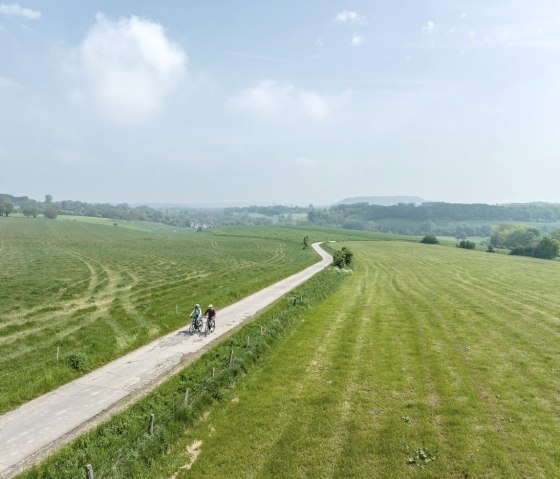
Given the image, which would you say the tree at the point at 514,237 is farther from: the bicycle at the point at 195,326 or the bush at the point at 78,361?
the bush at the point at 78,361

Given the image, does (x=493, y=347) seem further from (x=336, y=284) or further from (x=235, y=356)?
(x=336, y=284)

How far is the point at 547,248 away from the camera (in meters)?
113

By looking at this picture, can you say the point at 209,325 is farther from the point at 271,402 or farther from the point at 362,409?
the point at 362,409

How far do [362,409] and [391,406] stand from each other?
4.47 feet

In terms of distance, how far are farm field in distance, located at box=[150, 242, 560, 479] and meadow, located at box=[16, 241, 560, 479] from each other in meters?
0.06

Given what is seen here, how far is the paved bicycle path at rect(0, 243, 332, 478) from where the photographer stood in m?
13.4

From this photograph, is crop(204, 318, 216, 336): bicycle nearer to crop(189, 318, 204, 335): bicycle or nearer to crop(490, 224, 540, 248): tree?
crop(189, 318, 204, 335): bicycle

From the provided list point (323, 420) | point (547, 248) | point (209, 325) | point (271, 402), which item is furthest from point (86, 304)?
point (547, 248)

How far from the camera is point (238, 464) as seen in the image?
12.8 m

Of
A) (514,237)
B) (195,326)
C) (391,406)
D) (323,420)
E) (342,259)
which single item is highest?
(514,237)

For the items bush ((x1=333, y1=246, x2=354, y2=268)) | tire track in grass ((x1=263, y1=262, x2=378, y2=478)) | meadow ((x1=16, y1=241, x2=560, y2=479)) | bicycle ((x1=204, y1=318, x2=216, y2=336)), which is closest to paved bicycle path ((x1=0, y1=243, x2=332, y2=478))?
bicycle ((x1=204, y1=318, x2=216, y2=336))

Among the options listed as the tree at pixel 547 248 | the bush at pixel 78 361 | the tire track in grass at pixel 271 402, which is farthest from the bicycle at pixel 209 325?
the tree at pixel 547 248

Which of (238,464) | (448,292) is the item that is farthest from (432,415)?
(448,292)

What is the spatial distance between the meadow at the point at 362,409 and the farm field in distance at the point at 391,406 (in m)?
0.06
